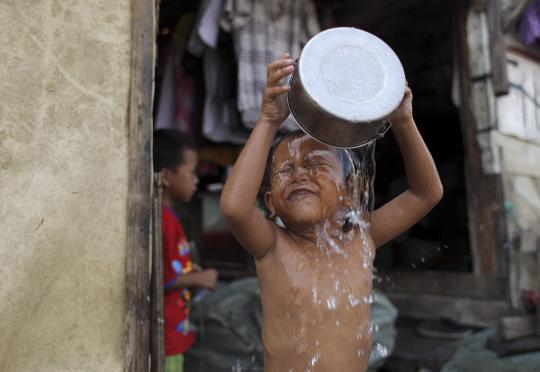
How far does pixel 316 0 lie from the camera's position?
170 inches

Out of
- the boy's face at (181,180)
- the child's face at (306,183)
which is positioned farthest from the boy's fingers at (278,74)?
the boy's face at (181,180)

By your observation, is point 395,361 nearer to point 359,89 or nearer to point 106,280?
point 106,280

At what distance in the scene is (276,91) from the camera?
1566 millimetres

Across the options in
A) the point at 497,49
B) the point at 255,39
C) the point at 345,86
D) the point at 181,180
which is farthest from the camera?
the point at 255,39

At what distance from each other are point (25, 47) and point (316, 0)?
9.91 feet

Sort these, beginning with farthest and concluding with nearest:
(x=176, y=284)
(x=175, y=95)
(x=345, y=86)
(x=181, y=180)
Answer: (x=175, y=95), (x=181, y=180), (x=176, y=284), (x=345, y=86)

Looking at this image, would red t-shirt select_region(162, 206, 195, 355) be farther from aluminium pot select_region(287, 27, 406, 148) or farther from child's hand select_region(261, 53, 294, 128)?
aluminium pot select_region(287, 27, 406, 148)

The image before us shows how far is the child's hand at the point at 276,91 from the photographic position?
152 cm

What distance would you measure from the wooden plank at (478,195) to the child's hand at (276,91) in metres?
2.45

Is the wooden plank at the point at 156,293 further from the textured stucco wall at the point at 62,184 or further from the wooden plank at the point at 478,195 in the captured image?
the wooden plank at the point at 478,195

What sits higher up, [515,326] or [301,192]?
[301,192]

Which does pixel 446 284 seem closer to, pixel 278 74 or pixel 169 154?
pixel 169 154

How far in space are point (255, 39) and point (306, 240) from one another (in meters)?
2.26

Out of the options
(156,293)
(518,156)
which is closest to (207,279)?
(156,293)
